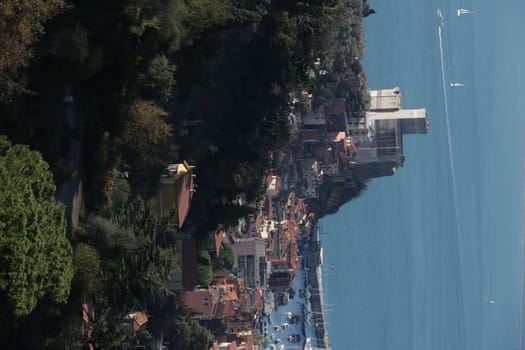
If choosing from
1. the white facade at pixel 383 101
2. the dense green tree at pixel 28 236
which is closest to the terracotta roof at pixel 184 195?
the dense green tree at pixel 28 236

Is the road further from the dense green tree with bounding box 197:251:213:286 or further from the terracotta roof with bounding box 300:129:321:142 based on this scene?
the terracotta roof with bounding box 300:129:321:142

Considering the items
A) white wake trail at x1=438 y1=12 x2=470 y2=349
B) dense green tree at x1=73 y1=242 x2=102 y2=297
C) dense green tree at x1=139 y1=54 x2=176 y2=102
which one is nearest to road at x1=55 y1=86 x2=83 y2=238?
dense green tree at x1=73 y1=242 x2=102 y2=297

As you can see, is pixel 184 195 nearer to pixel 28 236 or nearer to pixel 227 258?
pixel 28 236

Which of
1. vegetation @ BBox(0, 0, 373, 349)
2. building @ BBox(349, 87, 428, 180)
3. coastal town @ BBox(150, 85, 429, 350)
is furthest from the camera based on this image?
building @ BBox(349, 87, 428, 180)

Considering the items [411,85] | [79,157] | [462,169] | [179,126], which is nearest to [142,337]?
[179,126]

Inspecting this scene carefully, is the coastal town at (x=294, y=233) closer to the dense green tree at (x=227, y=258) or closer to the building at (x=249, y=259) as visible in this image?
the building at (x=249, y=259)

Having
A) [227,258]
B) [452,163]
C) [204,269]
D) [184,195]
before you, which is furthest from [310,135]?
[452,163]
